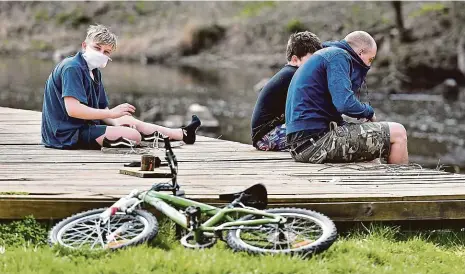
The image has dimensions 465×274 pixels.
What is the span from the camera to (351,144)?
29.9 ft

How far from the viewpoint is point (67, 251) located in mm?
6070

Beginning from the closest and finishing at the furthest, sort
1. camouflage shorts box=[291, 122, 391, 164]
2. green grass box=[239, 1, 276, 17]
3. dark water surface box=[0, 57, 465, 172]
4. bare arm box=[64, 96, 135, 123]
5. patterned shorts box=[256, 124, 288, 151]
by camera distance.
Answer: camouflage shorts box=[291, 122, 391, 164] → bare arm box=[64, 96, 135, 123] → patterned shorts box=[256, 124, 288, 151] → dark water surface box=[0, 57, 465, 172] → green grass box=[239, 1, 276, 17]

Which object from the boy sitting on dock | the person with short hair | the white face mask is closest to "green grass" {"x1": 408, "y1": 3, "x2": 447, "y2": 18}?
the person with short hair

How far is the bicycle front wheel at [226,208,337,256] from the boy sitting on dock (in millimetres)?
3286

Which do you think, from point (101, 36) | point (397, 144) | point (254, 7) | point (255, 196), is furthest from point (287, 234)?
point (254, 7)

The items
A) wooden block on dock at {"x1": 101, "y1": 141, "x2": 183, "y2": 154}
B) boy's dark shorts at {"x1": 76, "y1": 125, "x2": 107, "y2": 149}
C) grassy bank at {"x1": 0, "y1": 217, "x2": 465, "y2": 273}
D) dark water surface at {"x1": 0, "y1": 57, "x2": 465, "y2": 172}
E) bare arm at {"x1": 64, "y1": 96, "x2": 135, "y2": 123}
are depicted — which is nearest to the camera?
grassy bank at {"x1": 0, "y1": 217, "x2": 465, "y2": 273}

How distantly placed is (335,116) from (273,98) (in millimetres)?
1212

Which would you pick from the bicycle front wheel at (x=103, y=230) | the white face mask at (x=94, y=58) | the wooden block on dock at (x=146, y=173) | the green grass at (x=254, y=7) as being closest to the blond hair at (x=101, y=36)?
the white face mask at (x=94, y=58)

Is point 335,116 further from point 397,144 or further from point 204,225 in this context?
point 204,225

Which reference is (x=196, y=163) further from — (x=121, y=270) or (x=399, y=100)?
(x=399, y=100)

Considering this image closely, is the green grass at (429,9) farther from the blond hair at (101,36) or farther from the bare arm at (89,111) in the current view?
the blond hair at (101,36)

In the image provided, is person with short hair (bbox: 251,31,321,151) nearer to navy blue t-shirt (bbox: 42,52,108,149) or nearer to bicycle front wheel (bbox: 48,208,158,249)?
navy blue t-shirt (bbox: 42,52,108,149)

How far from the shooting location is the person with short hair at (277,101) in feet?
32.5

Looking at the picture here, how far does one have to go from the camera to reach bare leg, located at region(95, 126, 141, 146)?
396 inches
